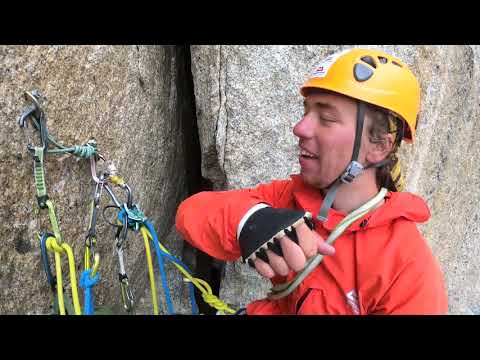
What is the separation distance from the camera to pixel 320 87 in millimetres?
2055

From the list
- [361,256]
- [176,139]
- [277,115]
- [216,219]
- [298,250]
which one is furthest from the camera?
[176,139]

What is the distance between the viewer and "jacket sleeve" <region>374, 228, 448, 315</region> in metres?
1.75

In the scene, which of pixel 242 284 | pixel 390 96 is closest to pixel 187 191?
pixel 242 284

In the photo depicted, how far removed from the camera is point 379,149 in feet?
6.96

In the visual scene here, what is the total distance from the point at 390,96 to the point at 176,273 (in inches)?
105

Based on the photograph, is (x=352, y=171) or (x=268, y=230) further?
(x=352, y=171)

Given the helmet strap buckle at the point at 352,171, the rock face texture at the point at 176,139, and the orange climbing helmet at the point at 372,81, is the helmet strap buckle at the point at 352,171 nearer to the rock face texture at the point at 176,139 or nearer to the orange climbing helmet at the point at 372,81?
the orange climbing helmet at the point at 372,81

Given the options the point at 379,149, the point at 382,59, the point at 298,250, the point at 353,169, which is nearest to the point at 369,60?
the point at 382,59

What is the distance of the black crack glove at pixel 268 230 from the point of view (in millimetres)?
1660

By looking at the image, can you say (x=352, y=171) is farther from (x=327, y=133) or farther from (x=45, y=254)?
(x=45, y=254)

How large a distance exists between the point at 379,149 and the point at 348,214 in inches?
14.7

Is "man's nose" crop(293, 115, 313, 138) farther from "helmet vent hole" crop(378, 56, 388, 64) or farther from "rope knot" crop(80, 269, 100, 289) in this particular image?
"rope knot" crop(80, 269, 100, 289)

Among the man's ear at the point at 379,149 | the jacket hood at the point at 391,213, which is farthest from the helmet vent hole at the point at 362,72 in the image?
the jacket hood at the point at 391,213

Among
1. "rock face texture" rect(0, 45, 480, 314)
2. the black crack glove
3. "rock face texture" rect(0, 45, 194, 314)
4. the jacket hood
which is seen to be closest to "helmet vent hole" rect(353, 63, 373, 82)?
the jacket hood
